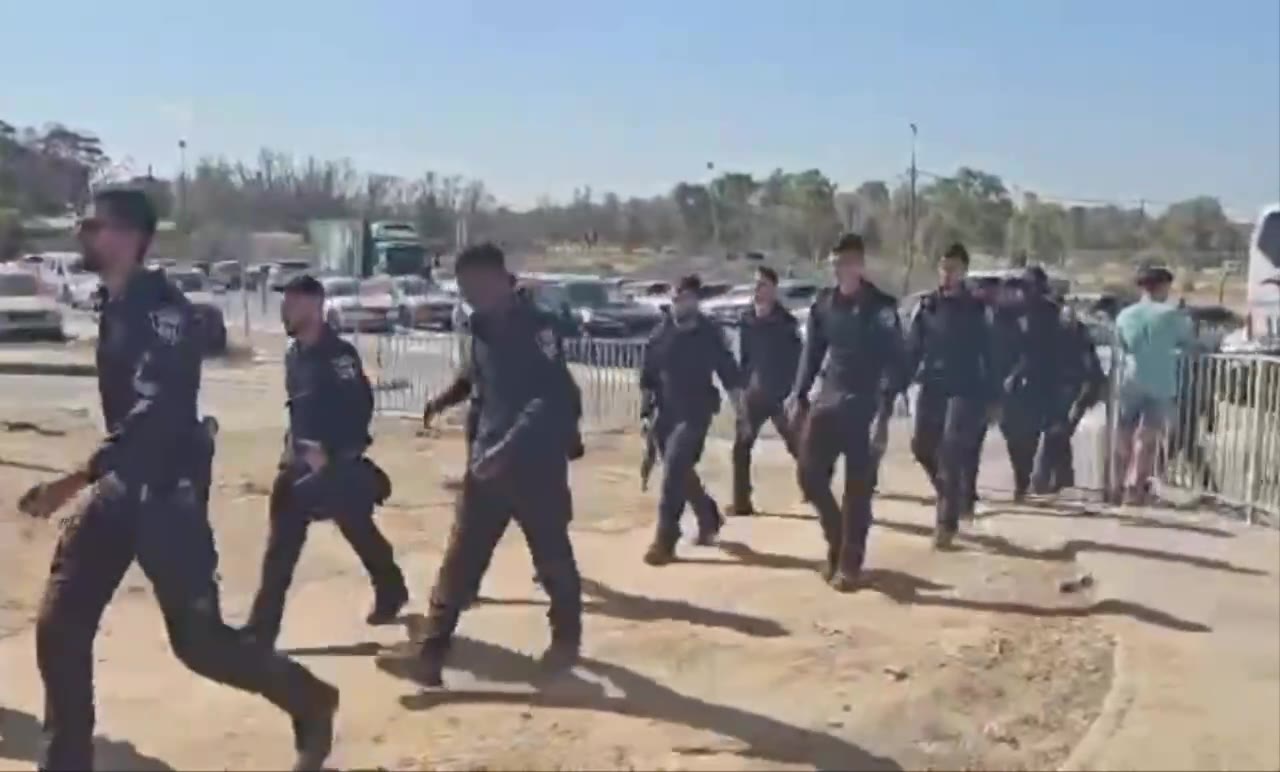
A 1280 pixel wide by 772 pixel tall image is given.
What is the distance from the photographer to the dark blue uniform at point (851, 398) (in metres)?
9.00

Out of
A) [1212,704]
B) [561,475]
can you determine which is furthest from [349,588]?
[1212,704]

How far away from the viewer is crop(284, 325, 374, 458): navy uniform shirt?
7.50m

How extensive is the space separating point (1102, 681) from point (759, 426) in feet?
16.0

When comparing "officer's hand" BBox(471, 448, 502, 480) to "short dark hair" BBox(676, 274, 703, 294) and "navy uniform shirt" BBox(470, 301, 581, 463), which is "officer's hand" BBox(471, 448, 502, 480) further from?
"short dark hair" BBox(676, 274, 703, 294)

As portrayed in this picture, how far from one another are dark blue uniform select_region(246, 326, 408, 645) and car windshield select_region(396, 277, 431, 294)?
36.3 meters

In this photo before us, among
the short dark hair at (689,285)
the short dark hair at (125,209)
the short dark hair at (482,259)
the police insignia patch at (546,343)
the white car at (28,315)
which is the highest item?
the short dark hair at (125,209)

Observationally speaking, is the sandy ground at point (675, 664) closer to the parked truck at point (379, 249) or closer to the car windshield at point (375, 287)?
the car windshield at point (375, 287)

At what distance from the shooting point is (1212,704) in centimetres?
680

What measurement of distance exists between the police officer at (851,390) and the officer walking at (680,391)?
118cm

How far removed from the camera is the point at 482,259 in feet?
22.9

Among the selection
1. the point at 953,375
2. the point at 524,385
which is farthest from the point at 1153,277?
the point at 524,385

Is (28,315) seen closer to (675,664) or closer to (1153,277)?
(1153,277)

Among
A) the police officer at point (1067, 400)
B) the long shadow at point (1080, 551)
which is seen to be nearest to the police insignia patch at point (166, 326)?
the long shadow at point (1080, 551)

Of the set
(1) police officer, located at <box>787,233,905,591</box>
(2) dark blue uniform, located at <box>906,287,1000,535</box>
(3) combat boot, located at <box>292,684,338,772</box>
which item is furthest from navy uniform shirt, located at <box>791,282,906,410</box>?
(3) combat boot, located at <box>292,684,338,772</box>
